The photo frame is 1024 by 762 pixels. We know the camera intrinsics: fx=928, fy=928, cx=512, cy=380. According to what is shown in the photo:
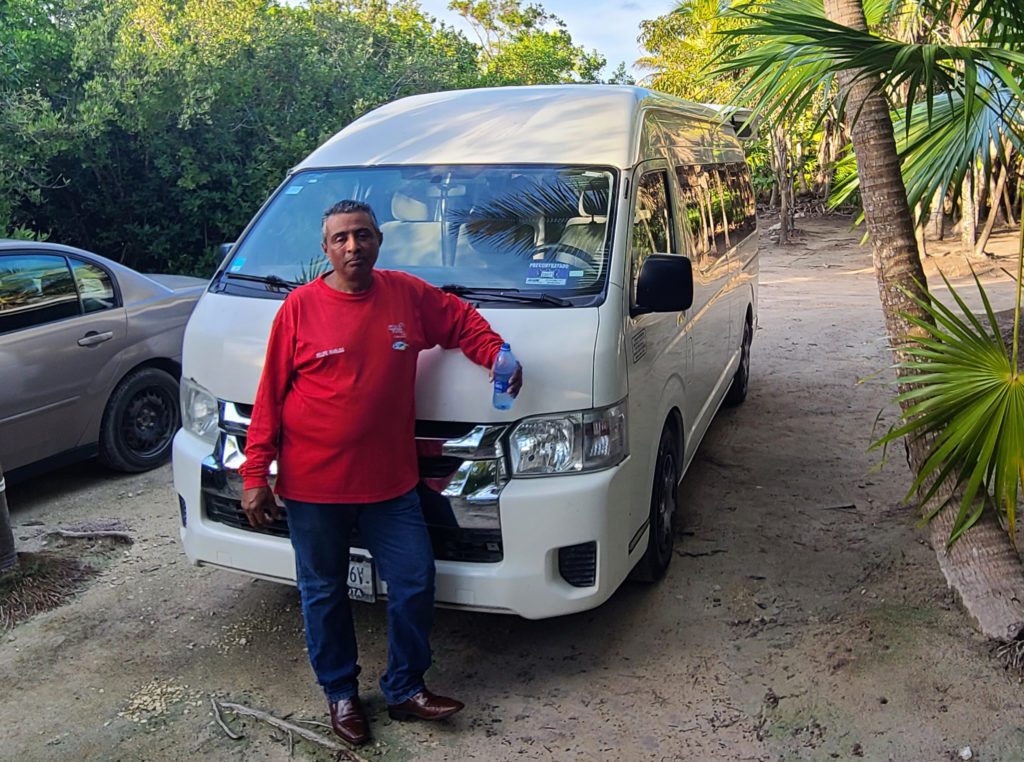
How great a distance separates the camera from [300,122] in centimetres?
1135

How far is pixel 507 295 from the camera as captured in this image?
3787 millimetres

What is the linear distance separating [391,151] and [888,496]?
11.5 ft

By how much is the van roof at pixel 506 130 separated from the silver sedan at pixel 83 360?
84.8 inches

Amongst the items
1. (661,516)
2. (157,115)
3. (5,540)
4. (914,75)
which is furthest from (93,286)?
(914,75)

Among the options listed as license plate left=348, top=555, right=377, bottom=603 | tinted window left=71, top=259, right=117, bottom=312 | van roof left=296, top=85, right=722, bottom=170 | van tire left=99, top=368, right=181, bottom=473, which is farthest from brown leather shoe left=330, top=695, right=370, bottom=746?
tinted window left=71, top=259, right=117, bottom=312

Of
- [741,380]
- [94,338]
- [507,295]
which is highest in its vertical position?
[507,295]

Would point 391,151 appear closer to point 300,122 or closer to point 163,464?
point 163,464

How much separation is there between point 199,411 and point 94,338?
7.91ft

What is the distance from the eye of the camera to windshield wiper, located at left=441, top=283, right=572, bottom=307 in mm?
3732

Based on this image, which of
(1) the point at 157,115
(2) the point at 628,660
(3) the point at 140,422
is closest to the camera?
(2) the point at 628,660

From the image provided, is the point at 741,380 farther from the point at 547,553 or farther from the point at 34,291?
the point at 34,291

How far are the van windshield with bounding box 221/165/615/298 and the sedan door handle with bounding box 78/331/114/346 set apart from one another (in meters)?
1.97

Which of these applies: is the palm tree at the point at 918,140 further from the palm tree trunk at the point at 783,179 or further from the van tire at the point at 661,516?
the palm tree trunk at the point at 783,179

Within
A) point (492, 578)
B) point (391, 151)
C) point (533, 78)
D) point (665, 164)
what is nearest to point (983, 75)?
point (665, 164)
